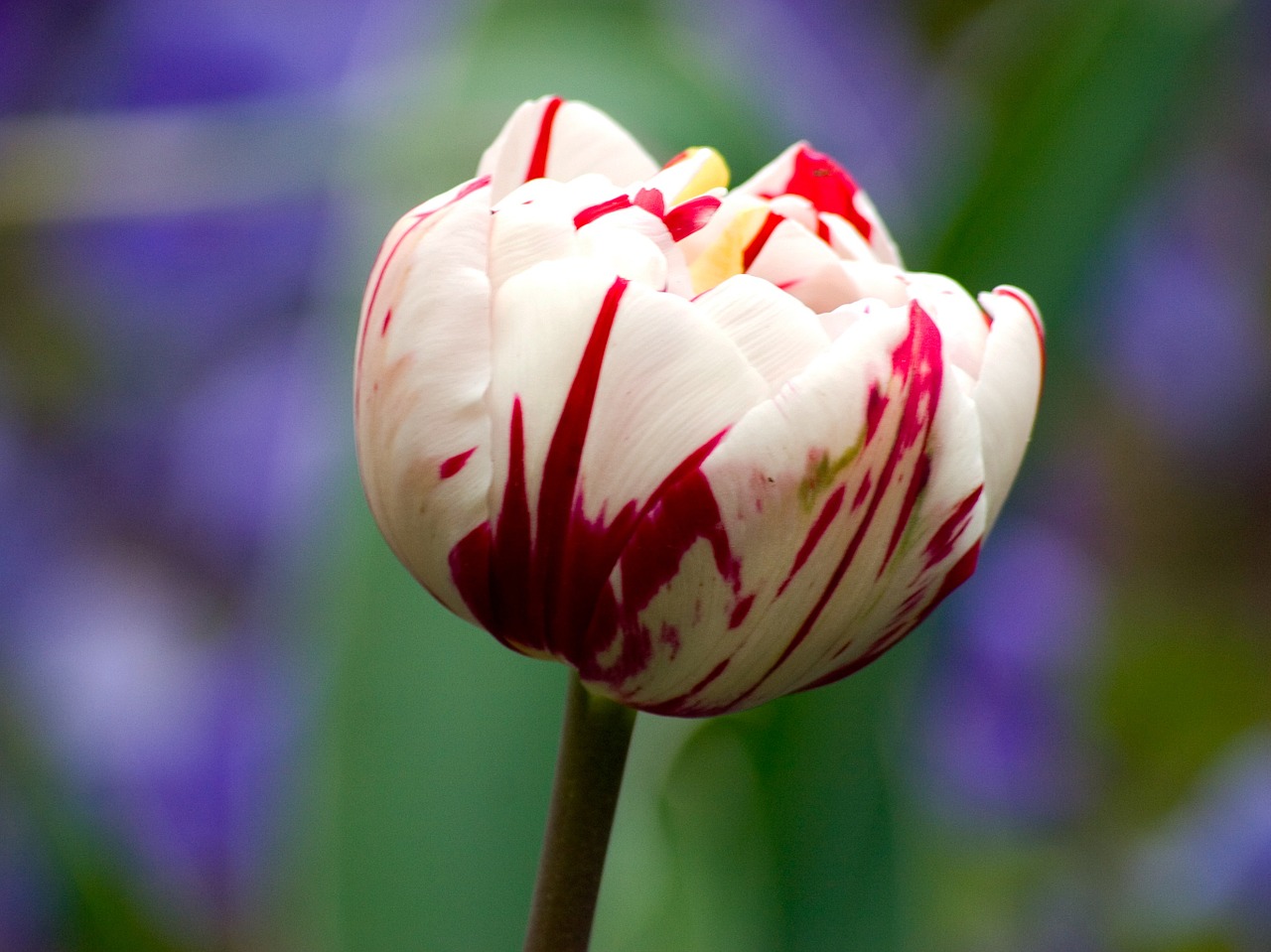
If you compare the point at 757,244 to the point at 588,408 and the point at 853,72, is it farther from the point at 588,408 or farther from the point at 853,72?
the point at 853,72

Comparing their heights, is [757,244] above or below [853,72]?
above

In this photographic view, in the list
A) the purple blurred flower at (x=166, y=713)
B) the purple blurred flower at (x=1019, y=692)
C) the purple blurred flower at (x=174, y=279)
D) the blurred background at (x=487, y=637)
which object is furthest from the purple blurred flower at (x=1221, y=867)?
the purple blurred flower at (x=174, y=279)

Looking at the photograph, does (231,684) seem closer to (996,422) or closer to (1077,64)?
(1077,64)

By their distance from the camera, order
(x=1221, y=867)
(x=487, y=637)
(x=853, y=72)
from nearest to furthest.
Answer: (x=487, y=637) → (x=1221, y=867) → (x=853, y=72)

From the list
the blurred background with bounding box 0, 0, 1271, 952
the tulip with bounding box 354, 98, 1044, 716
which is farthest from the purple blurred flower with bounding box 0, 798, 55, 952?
A: the tulip with bounding box 354, 98, 1044, 716

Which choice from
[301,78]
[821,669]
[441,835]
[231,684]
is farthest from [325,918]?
[301,78]

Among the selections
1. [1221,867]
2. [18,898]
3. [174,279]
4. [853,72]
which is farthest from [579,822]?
[853,72]
